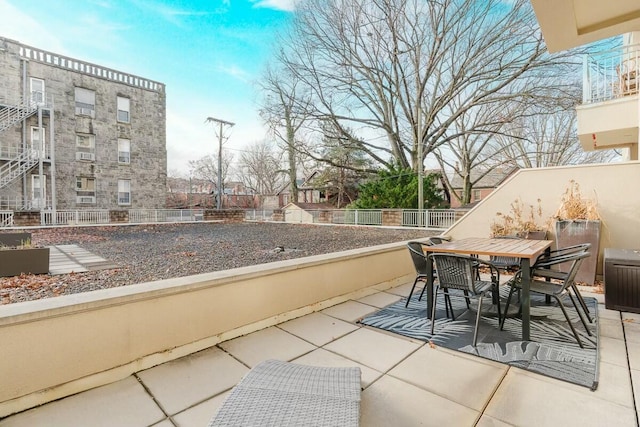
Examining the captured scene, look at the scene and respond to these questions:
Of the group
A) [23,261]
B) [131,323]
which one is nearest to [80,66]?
[23,261]

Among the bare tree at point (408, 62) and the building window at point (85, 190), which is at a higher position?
the bare tree at point (408, 62)

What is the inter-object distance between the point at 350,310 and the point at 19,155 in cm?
1709

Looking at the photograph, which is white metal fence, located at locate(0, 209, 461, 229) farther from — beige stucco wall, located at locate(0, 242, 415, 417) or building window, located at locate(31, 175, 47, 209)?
beige stucco wall, located at locate(0, 242, 415, 417)

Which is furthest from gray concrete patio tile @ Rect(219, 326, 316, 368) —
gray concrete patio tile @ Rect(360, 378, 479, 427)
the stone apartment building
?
the stone apartment building

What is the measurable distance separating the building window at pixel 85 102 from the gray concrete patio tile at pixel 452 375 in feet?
63.3

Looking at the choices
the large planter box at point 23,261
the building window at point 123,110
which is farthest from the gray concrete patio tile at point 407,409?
the building window at point 123,110

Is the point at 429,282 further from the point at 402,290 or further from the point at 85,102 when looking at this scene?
the point at 85,102

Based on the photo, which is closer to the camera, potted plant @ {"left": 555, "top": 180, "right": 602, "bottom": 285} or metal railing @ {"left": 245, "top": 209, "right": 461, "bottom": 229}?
potted plant @ {"left": 555, "top": 180, "right": 602, "bottom": 285}

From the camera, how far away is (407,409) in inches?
67.7

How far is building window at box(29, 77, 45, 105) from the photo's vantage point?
1398 cm

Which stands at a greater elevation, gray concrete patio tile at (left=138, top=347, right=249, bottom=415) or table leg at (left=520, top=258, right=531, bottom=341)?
table leg at (left=520, top=258, right=531, bottom=341)

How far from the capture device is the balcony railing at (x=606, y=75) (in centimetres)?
616

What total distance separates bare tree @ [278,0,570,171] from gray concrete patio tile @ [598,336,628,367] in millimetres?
12773

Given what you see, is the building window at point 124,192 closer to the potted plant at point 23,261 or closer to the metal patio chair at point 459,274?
the potted plant at point 23,261
